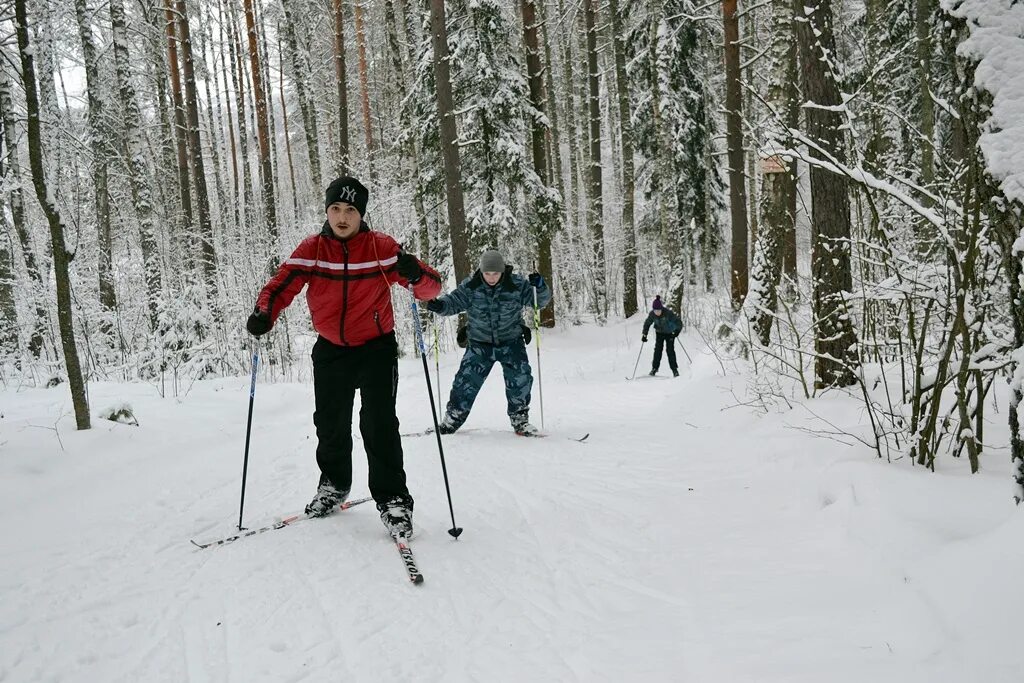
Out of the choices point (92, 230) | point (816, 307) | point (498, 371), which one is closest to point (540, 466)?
point (816, 307)

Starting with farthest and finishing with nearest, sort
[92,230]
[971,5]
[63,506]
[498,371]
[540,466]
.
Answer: [92,230], [498,371], [540,466], [63,506], [971,5]

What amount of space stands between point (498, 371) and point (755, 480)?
24.2 feet

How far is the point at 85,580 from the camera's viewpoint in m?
3.27

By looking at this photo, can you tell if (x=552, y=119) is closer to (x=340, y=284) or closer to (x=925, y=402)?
(x=340, y=284)

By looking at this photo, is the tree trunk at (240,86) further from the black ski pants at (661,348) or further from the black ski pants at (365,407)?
the black ski pants at (365,407)

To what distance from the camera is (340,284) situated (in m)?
3.96

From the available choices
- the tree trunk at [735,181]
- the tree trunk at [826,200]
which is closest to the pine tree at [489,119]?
the tree trunk at [735,181]

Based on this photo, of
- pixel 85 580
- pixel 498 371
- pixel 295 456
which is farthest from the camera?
pixel 498 371

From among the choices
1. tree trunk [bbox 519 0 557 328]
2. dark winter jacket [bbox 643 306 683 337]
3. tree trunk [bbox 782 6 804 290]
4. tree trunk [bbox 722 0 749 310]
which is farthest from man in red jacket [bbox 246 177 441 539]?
tree trunk [bbox 519 0 557 328]

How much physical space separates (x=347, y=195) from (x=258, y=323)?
952mm

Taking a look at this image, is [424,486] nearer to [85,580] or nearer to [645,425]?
[85,580]

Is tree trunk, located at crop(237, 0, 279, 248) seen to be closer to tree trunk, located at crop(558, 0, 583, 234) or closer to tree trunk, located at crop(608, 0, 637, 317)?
tree trunk, located at crop(608, 0, 637, 317)

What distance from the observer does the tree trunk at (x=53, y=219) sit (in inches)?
208

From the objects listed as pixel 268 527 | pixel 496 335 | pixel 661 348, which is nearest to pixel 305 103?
pixel 661 348
